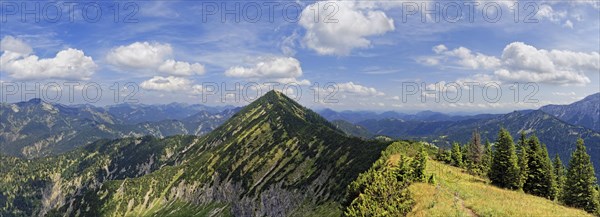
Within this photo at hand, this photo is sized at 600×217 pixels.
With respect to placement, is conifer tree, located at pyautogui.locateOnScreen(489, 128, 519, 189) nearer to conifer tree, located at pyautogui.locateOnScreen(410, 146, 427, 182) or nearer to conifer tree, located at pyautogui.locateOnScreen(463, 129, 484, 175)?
conifer tree, located at pyautogui.locateOnScreen(463, 129, 484, 175)

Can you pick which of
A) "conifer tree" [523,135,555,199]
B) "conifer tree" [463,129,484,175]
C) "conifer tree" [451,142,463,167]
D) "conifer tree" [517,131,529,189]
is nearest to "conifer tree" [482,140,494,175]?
"conifer tree" [463,129,484,175]

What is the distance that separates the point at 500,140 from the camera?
7400 cm

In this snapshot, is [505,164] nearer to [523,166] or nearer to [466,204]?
[523,166]

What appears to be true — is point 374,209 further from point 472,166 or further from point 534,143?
point 472,166

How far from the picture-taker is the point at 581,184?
232ft

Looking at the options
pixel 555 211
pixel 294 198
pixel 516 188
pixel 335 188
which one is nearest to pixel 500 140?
pixel 516 188

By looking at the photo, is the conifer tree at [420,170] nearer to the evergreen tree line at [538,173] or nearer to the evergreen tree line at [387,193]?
the evergreen tree line at [387,193]

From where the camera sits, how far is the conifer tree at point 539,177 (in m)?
75.9

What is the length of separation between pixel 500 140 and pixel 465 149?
49.4 meters

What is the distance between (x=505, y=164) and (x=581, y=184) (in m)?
13.8

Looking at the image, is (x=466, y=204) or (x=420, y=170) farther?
(x=420, y=170)

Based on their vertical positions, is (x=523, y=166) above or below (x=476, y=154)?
above

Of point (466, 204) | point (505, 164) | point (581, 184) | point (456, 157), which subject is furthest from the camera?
point (456, 157)

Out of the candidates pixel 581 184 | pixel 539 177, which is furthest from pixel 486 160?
pixel 581 184
